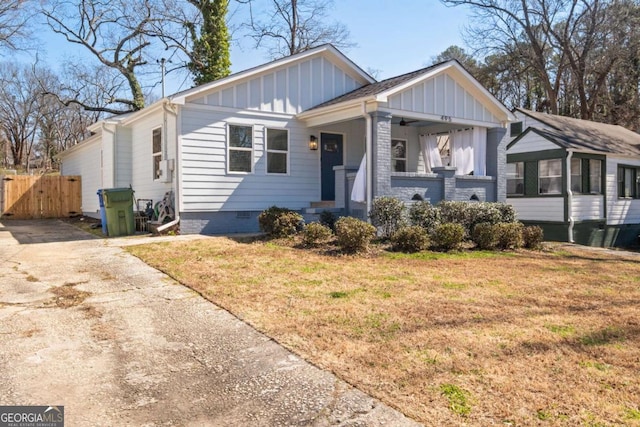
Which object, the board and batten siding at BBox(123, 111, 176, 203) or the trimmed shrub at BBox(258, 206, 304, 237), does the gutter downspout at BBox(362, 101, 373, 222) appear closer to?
the trimmed shrub at BBox(258, 206, 304, 237)

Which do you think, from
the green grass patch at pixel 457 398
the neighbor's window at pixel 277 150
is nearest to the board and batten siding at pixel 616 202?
the neighbor's window at pixel 277 150

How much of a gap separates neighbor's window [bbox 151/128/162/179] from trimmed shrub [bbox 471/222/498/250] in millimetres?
8154

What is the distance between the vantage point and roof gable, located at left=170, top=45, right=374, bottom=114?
11.6 metres

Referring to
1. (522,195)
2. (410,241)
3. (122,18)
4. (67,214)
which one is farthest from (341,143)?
(122,18)

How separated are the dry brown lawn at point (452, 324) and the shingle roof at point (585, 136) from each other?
9039mm

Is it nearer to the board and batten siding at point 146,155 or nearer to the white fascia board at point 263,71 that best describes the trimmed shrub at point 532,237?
the white fascia board at point 263,71

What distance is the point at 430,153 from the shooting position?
1434 cm

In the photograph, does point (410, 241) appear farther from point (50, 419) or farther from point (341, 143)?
point (50, 419)

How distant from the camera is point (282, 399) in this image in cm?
315

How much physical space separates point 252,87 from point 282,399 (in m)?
10.1

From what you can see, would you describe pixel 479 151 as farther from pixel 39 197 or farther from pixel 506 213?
pixel 39 197

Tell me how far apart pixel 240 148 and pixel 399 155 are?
5415mm

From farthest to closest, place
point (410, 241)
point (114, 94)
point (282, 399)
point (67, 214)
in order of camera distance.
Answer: point (114, 94)
point (67, 214)
point (410, 241)
point (282, 399)

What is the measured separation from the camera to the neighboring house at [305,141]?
11.2 m
